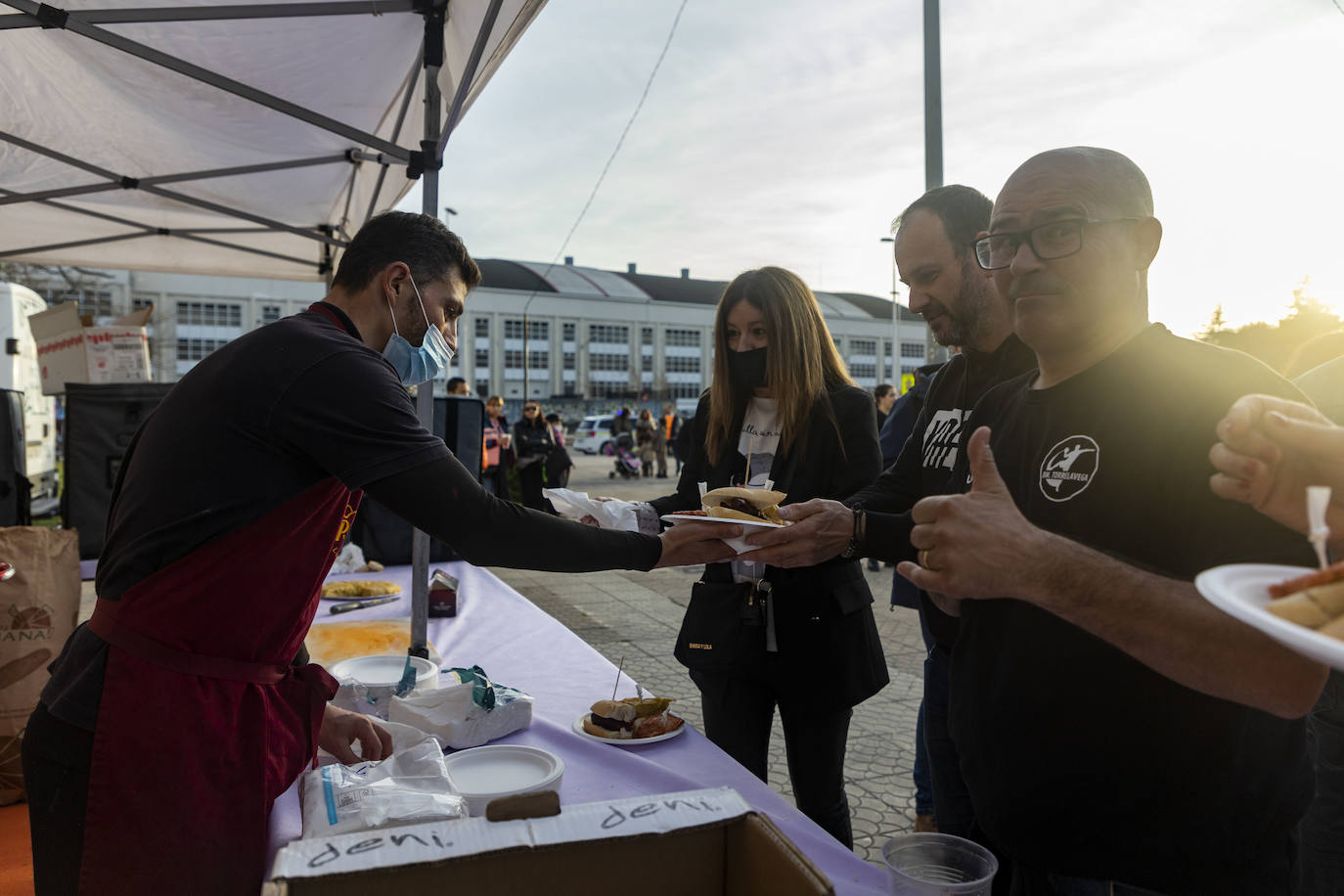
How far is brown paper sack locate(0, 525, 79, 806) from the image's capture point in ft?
9.16

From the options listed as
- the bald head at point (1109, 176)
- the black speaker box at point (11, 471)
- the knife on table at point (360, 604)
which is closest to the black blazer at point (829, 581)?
the bald head at point (1109, 176)

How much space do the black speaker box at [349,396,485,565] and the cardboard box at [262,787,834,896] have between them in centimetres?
353

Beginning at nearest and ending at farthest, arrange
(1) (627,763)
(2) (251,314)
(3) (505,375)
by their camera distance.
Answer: (1) (627,763) → (2) (251,314) → (3) (505,375)

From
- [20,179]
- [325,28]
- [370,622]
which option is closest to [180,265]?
[20,179]

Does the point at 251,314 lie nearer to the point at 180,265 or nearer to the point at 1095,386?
the point at 180,265

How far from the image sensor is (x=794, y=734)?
7.81 feet

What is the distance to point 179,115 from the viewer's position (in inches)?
163

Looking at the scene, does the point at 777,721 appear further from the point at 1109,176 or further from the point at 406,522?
the point at 1109,176

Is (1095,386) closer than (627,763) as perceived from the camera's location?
Yes

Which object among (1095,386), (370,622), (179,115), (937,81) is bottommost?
(370,622)

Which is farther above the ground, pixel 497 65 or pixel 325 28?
pixel 325 28

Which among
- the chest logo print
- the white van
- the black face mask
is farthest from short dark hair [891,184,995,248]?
the white van

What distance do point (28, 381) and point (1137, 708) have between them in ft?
43.6

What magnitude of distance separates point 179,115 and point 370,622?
9.22ft
